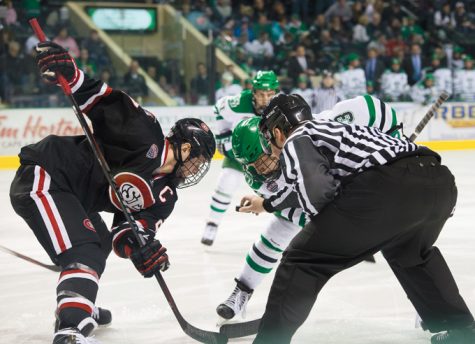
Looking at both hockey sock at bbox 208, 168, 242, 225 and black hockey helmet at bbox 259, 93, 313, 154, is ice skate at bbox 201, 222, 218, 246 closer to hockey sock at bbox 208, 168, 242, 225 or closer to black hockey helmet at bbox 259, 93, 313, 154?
hockey sock at bbox 208, 168, 242, 225

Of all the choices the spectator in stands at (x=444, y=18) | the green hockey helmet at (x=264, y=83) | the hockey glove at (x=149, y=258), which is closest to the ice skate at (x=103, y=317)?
the hockey glove at (x=149, y=258)

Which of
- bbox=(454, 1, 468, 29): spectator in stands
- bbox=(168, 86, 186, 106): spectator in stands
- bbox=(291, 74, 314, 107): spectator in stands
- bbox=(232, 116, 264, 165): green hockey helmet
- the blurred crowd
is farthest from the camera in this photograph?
bbox=(454, 1, 468, 29): spectator in stands

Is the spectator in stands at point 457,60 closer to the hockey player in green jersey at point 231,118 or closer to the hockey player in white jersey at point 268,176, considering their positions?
the hockey player in green jersey at point 231,118

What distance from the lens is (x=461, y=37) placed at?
43.5 feet

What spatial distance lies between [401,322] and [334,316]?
273 mm

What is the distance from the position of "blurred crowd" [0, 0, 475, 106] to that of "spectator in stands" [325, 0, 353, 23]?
0.02m

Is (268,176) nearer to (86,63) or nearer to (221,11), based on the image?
(86,63)

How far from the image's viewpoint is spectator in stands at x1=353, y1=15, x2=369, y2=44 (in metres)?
12.7

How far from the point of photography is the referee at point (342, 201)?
2295mm

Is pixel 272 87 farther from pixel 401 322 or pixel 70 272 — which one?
pixel 70 272

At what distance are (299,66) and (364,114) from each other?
8.12 metres

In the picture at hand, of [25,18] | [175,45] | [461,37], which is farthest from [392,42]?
[25,18]

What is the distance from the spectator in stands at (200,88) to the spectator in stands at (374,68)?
2.45 m

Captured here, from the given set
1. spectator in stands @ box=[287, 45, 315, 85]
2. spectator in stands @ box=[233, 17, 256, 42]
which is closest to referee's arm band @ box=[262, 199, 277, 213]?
spectator in stands @ box=[287, 45, 315, 85]
